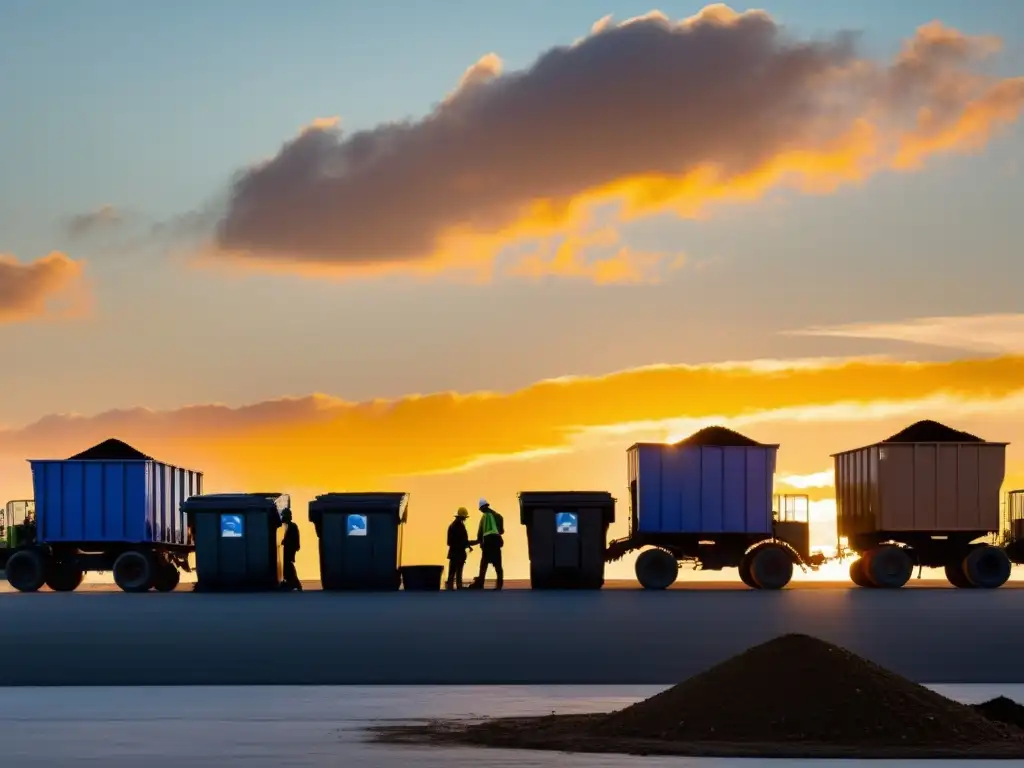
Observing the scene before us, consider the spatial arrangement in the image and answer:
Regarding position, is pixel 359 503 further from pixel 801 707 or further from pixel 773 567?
pixel 801 707

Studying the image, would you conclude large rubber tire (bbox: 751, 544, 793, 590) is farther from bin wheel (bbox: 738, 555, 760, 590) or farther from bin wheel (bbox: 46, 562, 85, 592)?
bin wheel (bbox: 46, 562, 85, 592)

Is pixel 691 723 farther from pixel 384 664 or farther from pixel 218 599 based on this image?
pixel 218 599

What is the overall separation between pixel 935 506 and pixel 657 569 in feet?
20.3

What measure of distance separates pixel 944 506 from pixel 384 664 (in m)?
21.2

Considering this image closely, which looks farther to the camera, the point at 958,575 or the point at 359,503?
the point at 958,575

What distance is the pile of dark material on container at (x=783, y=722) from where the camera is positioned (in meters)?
12.1

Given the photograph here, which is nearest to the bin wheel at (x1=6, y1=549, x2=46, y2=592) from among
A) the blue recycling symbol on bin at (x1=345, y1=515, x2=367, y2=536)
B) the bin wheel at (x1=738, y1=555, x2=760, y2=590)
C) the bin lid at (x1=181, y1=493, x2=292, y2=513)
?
the bin lid at (x1=181, y1=493, x2=292, y2=513)

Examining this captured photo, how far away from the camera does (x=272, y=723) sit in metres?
13.3

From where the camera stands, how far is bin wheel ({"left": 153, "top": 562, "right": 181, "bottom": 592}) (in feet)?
124

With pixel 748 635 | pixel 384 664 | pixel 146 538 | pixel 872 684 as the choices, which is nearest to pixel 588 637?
pixel 748 635

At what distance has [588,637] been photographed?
22.7m

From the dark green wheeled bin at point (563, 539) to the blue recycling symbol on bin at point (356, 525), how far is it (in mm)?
3089

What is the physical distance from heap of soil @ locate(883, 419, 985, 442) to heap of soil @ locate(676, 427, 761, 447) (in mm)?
3338

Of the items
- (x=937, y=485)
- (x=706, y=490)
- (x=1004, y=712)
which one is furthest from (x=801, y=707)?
(x=937, y=485)
